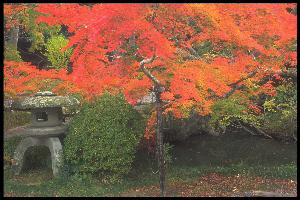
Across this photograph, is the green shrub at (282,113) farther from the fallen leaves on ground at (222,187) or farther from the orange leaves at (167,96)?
the orange leaves at (167,96)

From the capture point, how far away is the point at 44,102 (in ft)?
38.6

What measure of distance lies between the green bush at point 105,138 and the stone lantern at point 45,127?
638mm

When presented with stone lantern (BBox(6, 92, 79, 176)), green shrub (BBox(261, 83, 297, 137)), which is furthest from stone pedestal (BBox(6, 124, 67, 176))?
green shrub (BBox(261, 83, 297, 137))

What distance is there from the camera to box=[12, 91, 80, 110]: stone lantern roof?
1170cm

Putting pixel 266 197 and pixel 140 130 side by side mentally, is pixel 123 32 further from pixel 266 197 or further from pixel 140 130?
pixel 266 197

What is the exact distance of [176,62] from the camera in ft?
32.1

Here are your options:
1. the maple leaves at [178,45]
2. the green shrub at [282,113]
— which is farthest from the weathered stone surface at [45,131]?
the green shrub at [282,113]

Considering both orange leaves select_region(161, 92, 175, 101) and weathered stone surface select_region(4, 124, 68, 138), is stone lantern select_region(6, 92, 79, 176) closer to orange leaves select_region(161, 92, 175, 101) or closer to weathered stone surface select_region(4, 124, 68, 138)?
weathered stone surface select_region(4, 124, 68, 138)

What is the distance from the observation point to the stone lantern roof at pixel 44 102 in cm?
1170

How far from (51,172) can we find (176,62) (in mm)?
5042

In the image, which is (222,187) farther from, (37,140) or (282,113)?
(37,140)

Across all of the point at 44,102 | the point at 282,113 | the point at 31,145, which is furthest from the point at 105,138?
the point at 282,113

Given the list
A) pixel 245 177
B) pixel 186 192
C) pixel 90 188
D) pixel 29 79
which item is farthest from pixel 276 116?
pixel 29 79

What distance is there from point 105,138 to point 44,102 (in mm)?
2208
